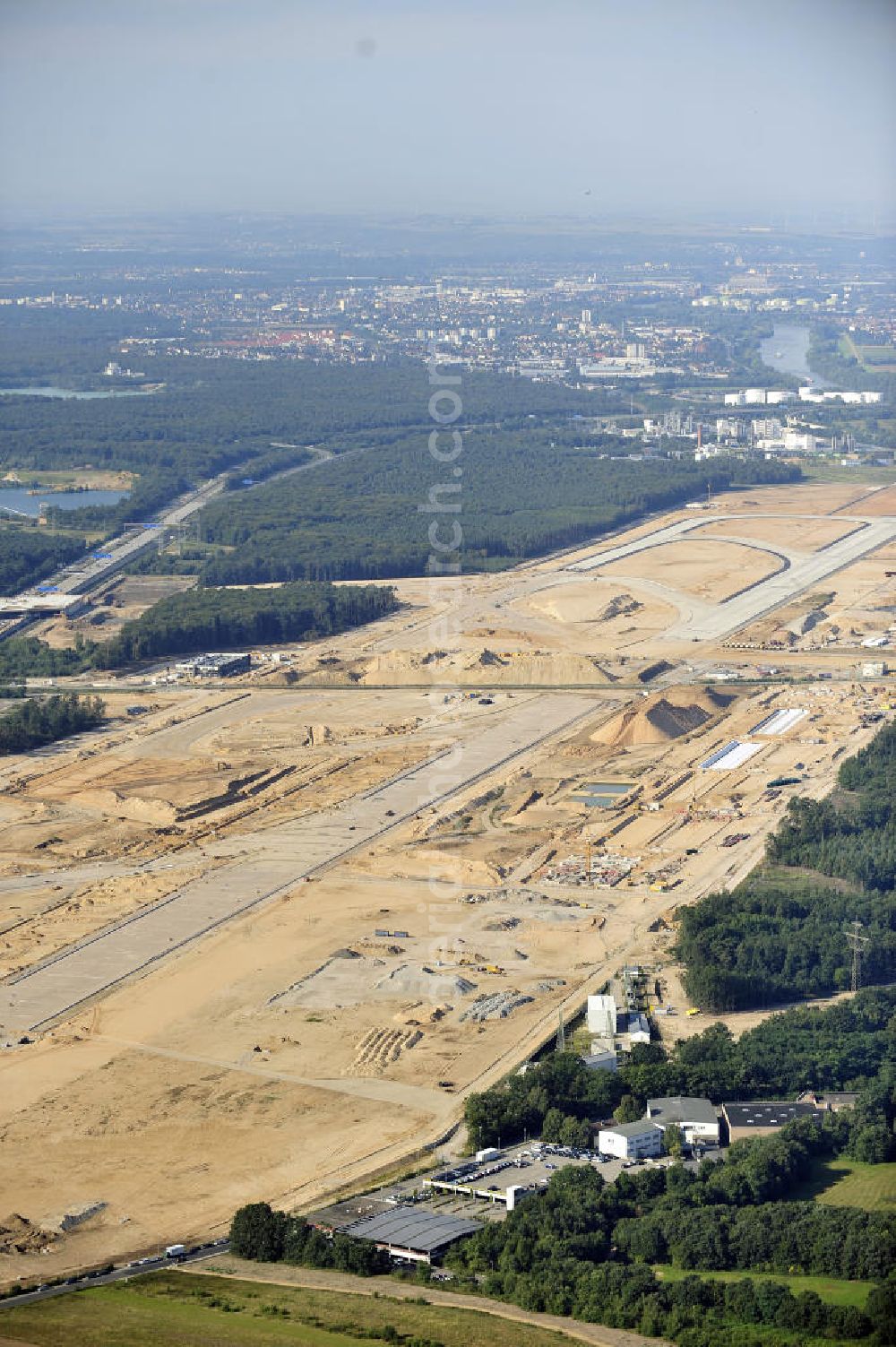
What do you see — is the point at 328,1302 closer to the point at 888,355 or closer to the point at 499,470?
the point at 499,470

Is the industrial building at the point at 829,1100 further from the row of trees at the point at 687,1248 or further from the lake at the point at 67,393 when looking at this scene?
the lake at the point at 67,393

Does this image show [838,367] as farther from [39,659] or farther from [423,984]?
[423,984]

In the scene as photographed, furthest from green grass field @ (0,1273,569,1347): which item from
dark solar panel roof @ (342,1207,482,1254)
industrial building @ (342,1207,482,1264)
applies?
dark solar panel roof @ (342,1207,482,1254)

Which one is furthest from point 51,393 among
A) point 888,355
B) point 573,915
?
point 573,915

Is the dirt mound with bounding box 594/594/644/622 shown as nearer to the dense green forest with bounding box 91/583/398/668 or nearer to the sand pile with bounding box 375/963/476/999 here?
the dense green forest with bounding box 91/583/398/668

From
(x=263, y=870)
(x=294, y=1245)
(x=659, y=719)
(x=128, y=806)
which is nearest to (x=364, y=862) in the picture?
(x=263, y=870)
